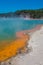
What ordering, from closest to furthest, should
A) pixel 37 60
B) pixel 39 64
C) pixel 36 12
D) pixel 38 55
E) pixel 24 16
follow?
pixel 39 64 → pixel 37 60 → pixel 38 55 → pixel 36 12 → pixel 24 16

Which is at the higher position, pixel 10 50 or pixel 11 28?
pixel 11 28

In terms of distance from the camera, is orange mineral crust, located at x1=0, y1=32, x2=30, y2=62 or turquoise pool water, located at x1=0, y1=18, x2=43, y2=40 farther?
turquoise pool water, located at x1=0, y1=18, x2=43, y2=40

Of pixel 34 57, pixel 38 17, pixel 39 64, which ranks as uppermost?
pixel 38 17

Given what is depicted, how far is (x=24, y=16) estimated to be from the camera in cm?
13262

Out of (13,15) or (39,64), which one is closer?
(39,64)

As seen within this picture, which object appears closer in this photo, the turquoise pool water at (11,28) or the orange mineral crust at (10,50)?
the orange mineral crust at (10,50)

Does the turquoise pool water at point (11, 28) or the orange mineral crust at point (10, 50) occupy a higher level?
the turquoise pool water at point (11, 28)

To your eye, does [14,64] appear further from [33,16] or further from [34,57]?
[33,16]

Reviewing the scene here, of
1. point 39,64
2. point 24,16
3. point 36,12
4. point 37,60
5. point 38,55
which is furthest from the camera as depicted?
point 24,16

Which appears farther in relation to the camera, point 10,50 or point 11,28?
point 11,28

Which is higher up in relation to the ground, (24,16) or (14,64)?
(24,16)

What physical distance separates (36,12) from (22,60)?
380 feet

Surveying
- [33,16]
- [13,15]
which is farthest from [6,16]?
[33,16]

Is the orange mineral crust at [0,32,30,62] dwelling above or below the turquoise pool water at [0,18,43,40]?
below
